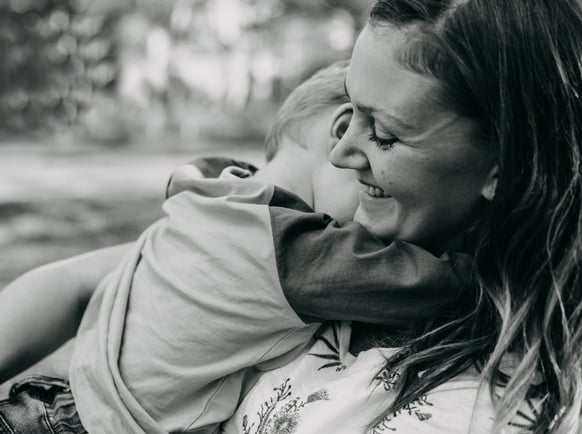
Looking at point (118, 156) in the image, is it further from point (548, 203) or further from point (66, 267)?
point (548, 203)

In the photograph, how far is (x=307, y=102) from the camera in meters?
2.18

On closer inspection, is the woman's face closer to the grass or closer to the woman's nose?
the woman's nose

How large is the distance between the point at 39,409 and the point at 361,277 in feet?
2.45

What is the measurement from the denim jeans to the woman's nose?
0.76 m

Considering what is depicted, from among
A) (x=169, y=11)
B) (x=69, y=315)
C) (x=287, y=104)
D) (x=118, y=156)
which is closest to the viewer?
(x=69, y=315)

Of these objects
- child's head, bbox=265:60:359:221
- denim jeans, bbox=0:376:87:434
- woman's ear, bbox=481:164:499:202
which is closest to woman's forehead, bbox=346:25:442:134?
woman's ear, bbox=481:164:499:202

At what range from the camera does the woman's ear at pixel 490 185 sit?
1585 mm

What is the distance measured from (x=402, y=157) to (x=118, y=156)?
5.73 meters

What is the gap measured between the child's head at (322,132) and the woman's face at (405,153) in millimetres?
165

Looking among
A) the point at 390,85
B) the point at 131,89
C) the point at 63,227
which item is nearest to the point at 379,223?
the point at 390,85

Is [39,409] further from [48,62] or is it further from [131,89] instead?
[131,89]

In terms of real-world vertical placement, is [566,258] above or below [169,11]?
above

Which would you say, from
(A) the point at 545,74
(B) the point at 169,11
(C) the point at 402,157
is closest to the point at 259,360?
(C) the point at 402,157

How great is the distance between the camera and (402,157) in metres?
1.58
